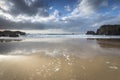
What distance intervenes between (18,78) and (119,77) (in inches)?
180

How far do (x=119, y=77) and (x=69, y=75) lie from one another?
7.48 ft

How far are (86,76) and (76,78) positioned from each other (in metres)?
0.57

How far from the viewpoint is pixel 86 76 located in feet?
21.4

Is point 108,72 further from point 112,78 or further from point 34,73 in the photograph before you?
point 34,73

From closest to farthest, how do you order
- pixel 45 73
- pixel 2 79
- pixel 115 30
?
pixel 2 79 < pixel 45 73 < pixel 115 30

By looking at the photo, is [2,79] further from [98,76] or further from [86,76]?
[98,76]

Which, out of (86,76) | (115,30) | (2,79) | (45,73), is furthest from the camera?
(115,30)

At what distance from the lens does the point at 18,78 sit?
20.5ft

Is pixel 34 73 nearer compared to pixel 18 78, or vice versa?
pixel 18 78

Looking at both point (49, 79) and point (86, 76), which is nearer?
point (49, 79)

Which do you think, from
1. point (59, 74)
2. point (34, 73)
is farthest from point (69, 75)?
point (34, 73)

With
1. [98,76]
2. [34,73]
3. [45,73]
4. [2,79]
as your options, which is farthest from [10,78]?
[98,76]

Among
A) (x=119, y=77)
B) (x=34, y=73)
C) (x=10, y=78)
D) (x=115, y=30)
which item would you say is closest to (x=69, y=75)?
(x=34, y=73)

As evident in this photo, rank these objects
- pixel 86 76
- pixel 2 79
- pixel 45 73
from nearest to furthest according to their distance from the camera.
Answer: pixel 2 79 < pixel 86 76 < pixel 45 73
